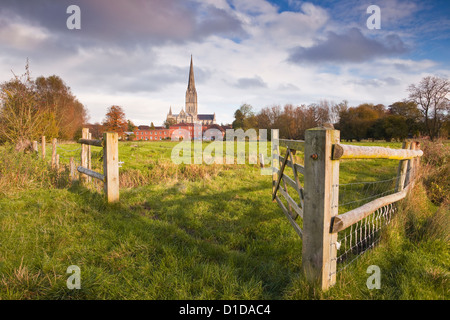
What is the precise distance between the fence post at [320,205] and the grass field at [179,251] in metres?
0.22

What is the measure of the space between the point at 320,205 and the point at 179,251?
2129 millimetres

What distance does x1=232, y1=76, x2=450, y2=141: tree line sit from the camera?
33.0 m

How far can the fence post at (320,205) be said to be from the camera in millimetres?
2182

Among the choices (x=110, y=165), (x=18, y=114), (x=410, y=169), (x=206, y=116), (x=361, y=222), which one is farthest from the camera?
(x=206, y=116)

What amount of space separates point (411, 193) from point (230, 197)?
14.9 ft

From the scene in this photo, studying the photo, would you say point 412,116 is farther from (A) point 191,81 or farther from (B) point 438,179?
(A) point 191,81

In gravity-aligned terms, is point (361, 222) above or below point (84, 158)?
below

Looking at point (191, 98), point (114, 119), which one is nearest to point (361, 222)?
point (114, 119)

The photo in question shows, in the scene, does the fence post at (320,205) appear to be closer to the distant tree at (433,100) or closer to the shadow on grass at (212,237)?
the shadow on grass at (212,237)

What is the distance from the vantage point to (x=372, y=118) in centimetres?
4681

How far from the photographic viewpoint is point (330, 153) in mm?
2193

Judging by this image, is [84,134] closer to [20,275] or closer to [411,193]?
[20,275]

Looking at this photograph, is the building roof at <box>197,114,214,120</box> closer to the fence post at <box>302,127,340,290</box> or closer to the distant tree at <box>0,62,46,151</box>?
the distant tree at <box>0,62,46,151</box>
